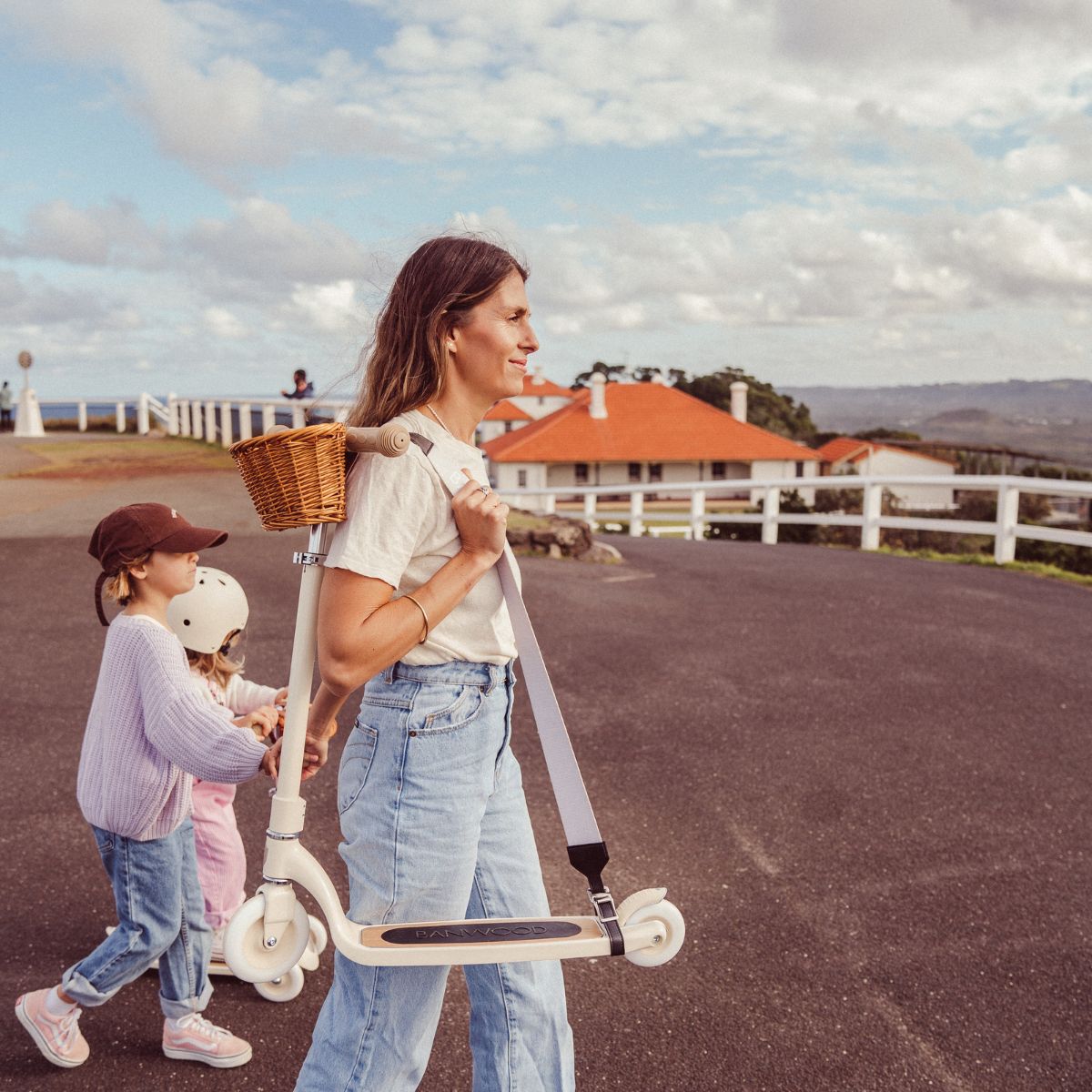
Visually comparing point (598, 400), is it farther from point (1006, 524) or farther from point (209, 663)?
point (209, 663)

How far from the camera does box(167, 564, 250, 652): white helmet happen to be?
314cm

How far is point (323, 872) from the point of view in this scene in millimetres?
1884

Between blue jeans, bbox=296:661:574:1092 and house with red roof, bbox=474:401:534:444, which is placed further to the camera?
house with red roof, bbox=474:401:534:444

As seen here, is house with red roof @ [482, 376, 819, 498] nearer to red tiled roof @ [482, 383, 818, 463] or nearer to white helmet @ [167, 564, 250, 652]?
red tiled roof @ [482, 383, 818, 463]

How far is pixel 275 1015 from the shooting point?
10.5 feet

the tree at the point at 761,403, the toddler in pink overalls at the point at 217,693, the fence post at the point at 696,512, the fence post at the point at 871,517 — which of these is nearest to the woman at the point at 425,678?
the toddler in pink overalls at the point at 217,693

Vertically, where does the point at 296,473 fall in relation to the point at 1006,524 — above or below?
above

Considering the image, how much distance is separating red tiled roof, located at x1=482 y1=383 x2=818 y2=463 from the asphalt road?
57290 millimetres

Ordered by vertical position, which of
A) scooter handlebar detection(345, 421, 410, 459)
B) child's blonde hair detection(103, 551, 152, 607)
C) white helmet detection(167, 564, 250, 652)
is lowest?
white helmet detection(167, 564, 250, 652)

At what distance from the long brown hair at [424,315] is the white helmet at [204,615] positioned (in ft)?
4.18

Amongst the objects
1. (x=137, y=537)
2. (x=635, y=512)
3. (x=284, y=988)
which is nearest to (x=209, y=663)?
(x=137, y=537)

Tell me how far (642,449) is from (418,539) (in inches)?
2576

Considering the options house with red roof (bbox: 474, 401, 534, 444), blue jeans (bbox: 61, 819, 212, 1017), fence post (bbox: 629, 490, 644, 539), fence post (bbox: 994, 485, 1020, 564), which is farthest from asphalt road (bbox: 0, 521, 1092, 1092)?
house with red roof (bbox: 474, 401, 534, 444)

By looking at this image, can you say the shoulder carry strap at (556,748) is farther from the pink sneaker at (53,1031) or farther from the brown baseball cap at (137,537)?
the pink sneaker at (53,1031)
